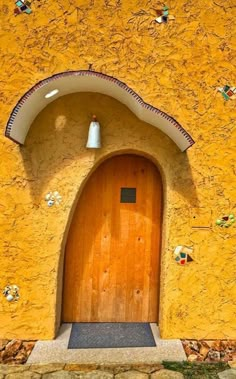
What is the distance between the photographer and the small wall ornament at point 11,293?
420 centimetres

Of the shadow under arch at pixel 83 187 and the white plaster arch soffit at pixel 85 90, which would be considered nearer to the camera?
the white plaster arch soffit at pixel 85 90

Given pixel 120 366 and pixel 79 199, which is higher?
pixel 79 199

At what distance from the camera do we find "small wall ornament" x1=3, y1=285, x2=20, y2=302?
420 centimetres

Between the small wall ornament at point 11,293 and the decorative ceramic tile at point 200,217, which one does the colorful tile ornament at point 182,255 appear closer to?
the decorative ceramic tile at point 200,217

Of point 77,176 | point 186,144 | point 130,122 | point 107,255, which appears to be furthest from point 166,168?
point 107,255

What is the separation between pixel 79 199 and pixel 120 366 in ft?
7.47

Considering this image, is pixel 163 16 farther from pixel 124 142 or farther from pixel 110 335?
pixel 110 335

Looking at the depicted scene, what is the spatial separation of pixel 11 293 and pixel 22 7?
3.82m

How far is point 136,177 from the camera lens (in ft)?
15.4

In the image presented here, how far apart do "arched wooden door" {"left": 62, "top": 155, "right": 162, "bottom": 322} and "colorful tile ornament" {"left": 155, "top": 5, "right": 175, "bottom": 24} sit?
1.88 m

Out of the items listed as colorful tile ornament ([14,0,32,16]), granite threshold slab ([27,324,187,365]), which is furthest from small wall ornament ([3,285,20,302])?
colorful tile ornament ([14,0,32,16])

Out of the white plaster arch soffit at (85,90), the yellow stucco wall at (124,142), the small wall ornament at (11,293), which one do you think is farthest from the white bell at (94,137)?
the small wall ornament at (11,293)

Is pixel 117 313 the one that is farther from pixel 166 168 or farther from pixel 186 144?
pixel 186 144

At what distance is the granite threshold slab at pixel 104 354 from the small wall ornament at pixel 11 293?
2.25 feet
